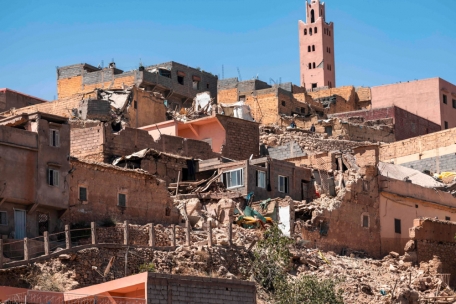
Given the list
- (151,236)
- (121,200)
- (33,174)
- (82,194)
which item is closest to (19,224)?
(33,174)

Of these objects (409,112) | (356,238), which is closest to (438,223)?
(356,238)

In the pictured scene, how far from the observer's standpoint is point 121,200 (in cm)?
2884

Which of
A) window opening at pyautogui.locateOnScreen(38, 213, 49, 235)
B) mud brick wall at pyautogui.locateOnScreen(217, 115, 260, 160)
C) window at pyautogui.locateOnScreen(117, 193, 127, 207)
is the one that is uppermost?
mud brick wall at pyautogui.locateOnScreen(217, 115, 260, 160)

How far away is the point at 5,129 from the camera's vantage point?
26.2m

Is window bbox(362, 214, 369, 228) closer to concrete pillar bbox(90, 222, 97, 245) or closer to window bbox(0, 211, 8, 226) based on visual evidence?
concrete pillar bbox(90, 222, 97, 245)

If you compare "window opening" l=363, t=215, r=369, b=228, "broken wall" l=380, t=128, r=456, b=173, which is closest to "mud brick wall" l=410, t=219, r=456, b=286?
"window opening" l=363, t=215, r=369, b=228

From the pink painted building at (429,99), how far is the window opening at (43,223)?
107 ft

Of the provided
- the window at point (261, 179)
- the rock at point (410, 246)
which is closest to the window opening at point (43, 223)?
the window at point (261, 179)

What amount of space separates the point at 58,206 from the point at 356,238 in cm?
1014

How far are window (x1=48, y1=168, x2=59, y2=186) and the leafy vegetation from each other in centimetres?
518

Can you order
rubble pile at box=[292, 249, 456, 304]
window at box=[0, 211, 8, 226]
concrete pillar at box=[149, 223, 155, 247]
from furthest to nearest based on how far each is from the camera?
1. rubble pile at box=[292, 249, 456, 304]
2. concrete pillar at box=[149, 223, 155, 247]
3. window at box=[0, 211, 8, 226]

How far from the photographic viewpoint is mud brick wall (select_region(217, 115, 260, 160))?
128 feet

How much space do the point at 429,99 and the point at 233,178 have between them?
2499 cm

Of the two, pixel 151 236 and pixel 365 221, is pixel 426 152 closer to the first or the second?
pixel 365 221
